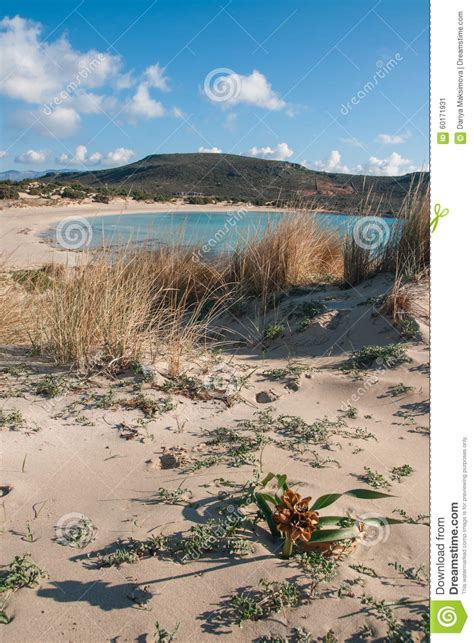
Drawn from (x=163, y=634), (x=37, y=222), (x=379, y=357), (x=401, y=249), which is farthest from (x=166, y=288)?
(x=37, y=222)

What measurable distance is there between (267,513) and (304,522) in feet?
0.71

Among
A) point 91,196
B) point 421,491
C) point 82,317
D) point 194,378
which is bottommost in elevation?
point 421,491

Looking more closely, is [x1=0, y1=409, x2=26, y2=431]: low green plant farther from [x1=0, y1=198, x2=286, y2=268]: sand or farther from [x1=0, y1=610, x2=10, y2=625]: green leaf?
[x1=0, y1=198, x2=286, y2=268]: sand

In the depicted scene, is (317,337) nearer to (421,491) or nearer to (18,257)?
(421,491)

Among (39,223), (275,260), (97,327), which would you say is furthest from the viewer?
(39,223)

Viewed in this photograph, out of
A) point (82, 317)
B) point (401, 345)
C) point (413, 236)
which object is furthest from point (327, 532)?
point (413, 236)

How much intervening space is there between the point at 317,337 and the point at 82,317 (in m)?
2.11

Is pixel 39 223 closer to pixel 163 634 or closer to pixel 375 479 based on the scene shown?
pixel 375 479

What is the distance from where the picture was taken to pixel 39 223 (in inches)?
724

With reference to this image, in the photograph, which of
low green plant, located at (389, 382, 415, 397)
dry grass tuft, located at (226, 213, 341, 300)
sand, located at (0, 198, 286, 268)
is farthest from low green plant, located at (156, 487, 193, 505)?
dry grass tuft, located at (226, 213, 341, 300)

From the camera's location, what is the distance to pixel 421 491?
2471 mm

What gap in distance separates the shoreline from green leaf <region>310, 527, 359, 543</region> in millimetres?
2830
